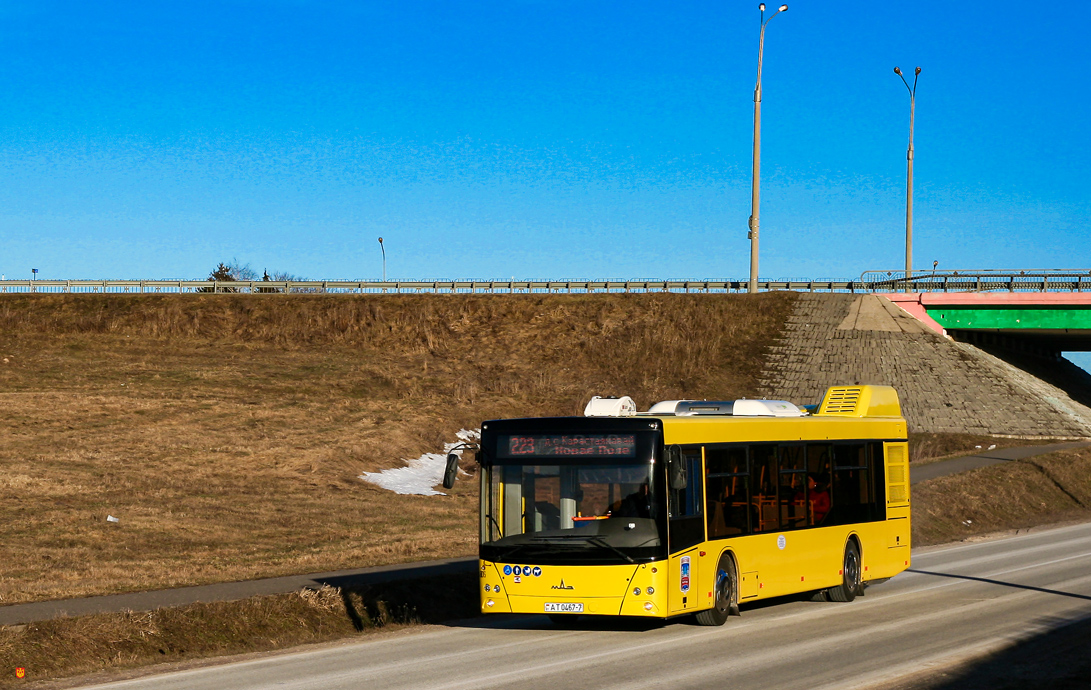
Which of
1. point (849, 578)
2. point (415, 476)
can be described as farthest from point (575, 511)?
point (415, 476)

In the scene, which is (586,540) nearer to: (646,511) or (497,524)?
(646,511)

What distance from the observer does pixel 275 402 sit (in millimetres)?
43406

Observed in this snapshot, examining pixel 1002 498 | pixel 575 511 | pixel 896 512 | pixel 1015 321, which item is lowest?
pixel 1002 498

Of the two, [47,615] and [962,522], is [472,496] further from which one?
[47,615]

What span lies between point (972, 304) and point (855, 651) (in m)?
45.5

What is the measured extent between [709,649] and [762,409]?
4.56 metres

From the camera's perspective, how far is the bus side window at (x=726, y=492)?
14.9m

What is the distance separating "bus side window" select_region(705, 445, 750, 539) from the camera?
48.7 ft

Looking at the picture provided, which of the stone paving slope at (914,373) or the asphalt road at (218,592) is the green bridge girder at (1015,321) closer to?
the stone paving slope at (914,373)

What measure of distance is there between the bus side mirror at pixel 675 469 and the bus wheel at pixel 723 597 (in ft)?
5.26

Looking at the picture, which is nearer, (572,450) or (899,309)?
(572,450)

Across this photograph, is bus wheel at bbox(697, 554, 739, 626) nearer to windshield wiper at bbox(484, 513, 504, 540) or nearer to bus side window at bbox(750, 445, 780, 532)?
bus side window at bbox(750, 445, 780, 532)

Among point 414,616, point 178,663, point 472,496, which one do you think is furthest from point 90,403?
point 178,663

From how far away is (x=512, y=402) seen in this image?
4775 cm
